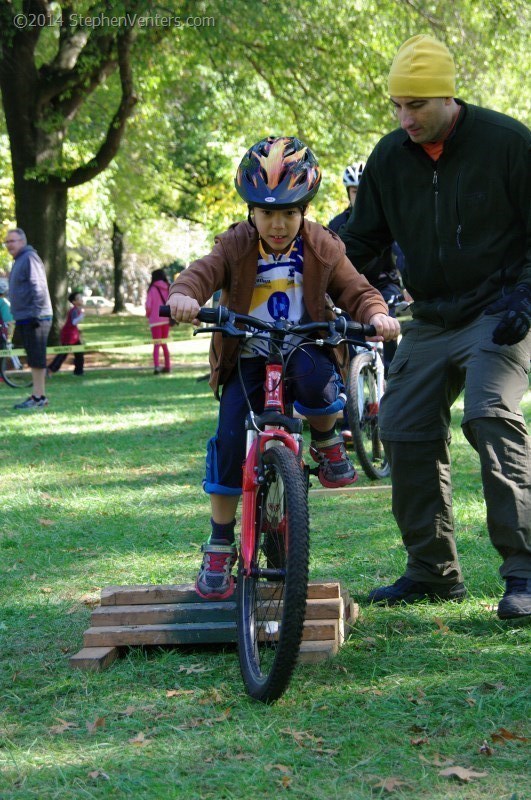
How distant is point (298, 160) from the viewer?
4.23 metres

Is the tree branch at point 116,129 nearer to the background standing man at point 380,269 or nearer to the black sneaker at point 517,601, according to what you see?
the background standing man at point 380,269

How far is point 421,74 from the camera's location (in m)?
4.44

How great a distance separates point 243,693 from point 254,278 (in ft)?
5.11

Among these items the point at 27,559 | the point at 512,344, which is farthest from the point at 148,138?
the point at 512,344

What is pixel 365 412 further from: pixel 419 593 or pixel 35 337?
pixel 35 337

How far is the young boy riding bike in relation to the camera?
422cm

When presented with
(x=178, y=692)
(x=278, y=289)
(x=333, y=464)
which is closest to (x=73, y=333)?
(x=333, y=464)

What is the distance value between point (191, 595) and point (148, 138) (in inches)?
996

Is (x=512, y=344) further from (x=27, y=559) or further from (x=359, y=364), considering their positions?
(x=359, y=364)

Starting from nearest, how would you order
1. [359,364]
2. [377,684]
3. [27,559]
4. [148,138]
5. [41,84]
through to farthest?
[377,684] → [27,559] → [359,364] → [41,84] → [148,138]

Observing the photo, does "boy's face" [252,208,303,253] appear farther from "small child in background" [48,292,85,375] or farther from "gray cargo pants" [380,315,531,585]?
"small child in background" [48,292,85,375]

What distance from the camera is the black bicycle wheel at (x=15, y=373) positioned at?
62.0 feet

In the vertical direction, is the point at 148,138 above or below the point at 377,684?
above

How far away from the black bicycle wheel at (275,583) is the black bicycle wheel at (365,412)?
374 centimetres
